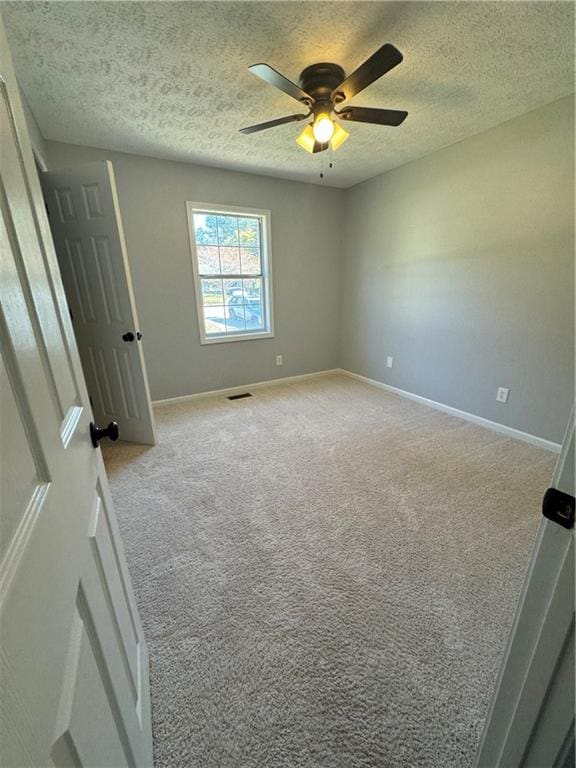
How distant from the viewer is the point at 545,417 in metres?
2.50

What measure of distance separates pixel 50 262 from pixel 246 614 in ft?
4.64

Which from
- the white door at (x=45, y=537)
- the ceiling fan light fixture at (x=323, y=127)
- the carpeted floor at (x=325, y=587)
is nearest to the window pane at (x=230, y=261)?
the ceiling fan light fixture at (x=323, y=127)

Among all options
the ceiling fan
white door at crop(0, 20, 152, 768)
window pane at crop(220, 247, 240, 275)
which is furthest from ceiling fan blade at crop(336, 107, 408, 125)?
window pane at crop(220, 247, 240, 275)

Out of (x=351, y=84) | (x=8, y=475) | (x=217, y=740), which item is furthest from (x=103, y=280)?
(x=217, y=740)

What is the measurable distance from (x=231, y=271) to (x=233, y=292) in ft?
0.78

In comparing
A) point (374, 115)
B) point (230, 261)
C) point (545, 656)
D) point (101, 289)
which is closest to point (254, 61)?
point (374, 115)

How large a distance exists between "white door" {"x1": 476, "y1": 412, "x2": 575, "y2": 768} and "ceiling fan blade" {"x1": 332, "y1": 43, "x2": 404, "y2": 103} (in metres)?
1.68

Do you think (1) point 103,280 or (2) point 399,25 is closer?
(2) point 399,25

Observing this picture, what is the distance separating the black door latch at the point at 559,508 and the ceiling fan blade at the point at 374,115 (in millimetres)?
2114

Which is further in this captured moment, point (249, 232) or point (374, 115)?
point (249, 232)

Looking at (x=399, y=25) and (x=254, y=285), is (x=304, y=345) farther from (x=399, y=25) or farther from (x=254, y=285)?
(x=399, y=25)

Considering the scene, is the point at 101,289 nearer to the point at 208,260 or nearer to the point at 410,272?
the point at 208,260

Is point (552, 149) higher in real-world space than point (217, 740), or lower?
higher

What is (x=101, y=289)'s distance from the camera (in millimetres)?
2430
